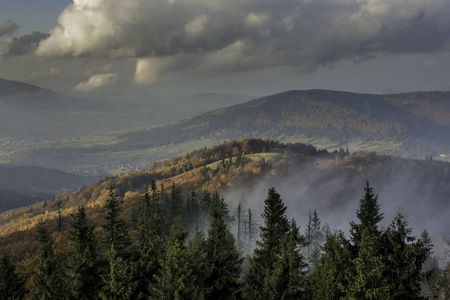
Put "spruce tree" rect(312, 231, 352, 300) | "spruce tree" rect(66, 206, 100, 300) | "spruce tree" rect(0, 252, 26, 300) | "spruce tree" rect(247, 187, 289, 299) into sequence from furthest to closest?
"spruce tree" rect(0, 252, 26, 300)
"spruce tree" rect(247, 187, 289, 299)
"spruce tree" rect(66, 206, 100, 300)
"spruce tree" rect(312, 231, 352, 300)

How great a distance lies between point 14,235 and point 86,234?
99999 millimetres

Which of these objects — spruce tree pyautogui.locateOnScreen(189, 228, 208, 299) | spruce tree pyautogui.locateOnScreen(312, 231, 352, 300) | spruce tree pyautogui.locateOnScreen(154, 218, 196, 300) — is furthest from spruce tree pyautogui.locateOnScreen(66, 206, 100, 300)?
spruce tree pyautogui.locateOnScreen(312, 231, 352, 300)

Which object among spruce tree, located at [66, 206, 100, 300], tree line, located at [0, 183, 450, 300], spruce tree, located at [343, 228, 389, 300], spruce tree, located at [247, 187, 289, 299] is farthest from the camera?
spruce tree, located at [247, 187, 289, 299]

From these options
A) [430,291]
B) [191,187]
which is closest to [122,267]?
[430,291]

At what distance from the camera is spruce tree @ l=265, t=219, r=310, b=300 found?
95.3 ft

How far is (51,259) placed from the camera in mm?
30469

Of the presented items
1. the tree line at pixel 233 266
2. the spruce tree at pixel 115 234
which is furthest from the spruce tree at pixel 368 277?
the spruce tree at pixel 115 234

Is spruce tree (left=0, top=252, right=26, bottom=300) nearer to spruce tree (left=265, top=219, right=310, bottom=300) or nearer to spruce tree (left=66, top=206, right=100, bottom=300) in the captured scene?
spruce tree (left=66, top=206, right=100, bottom=300)

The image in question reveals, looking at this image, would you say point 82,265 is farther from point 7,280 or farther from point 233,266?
point 7,280

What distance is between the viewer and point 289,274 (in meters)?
29.2

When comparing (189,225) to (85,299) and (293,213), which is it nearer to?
(85,299)

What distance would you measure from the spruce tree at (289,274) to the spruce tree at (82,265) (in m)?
15.5

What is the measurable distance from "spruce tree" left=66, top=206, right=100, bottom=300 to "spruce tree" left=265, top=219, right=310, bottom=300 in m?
15.5

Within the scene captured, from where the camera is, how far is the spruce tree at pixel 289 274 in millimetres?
29062
